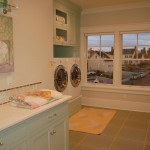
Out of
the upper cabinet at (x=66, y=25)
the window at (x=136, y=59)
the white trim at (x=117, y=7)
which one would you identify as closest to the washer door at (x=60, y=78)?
the upper cabinet at (x=66, y=25)

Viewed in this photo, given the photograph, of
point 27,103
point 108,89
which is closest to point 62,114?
point 27,103

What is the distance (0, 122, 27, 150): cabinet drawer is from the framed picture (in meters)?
0.94

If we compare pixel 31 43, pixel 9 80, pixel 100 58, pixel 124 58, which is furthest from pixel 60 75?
pixel 124 58

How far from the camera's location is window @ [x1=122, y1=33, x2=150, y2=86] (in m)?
4.96

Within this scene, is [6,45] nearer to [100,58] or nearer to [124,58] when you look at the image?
[100,58]

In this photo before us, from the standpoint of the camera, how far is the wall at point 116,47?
15.8 ft

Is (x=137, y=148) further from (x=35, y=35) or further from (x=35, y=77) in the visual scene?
(x=35, y=35)

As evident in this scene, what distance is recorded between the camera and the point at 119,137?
3455 millimetres

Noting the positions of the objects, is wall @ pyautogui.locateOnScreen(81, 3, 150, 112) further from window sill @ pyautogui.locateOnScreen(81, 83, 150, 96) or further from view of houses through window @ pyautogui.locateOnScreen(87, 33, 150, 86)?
view of houses through window @ pyautogui.locateOnScreen(87, 33, 150, 86)

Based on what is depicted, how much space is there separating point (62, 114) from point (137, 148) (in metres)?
1.34

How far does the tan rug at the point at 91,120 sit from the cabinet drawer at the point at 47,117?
1.31m

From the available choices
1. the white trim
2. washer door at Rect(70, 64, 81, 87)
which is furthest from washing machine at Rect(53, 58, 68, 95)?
the white trim

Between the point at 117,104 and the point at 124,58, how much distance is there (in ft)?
3.93

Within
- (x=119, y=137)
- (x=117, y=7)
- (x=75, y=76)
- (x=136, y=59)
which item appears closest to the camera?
(x=119, y=137)
